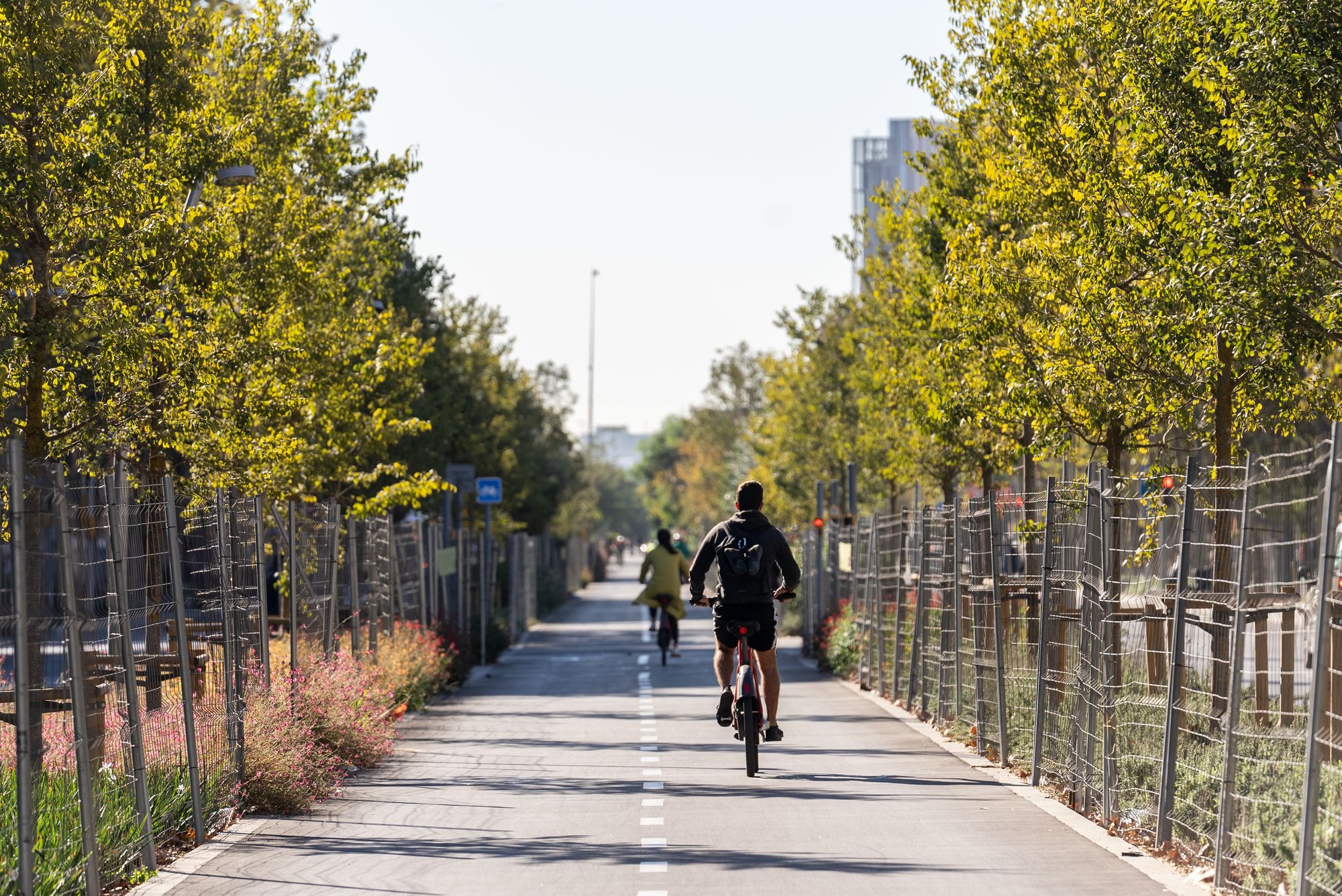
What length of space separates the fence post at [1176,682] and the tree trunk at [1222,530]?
0.15m

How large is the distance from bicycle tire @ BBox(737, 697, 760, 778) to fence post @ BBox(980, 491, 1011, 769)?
2103mm

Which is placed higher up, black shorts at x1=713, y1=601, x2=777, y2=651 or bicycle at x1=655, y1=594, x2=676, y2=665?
black shorts at x1=713, y1=601, x2=777, y2=651

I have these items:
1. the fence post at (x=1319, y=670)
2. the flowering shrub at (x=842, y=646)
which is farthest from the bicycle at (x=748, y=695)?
the flowering shrub at (x=842, y=646)

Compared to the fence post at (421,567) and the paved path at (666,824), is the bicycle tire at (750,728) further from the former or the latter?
the fence post at (421,567)

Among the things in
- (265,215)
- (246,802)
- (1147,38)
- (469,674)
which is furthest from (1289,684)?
(469,674)

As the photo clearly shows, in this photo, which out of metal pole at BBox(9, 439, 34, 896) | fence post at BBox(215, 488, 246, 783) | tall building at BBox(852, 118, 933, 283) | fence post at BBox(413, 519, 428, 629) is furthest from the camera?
tall building at BBox(852, 118, 933, 283)

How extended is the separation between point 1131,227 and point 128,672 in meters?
7.03

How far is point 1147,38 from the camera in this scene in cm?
1228

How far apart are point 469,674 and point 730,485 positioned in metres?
38.7

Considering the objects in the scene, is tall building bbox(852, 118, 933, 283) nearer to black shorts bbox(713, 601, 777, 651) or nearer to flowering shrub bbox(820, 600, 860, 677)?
flowering shrub bbox(820, 600, 860, 677)

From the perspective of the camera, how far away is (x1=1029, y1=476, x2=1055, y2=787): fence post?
12789 mm

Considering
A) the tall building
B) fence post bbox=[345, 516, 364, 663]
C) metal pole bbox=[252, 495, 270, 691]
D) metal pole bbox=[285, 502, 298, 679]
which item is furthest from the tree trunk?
the tall building

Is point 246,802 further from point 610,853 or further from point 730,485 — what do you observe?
point 730,485

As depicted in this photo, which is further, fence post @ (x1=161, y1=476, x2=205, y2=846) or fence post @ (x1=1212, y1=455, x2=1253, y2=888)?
fence post @ (x1=161, y1=476, x2=205, y2=846)
